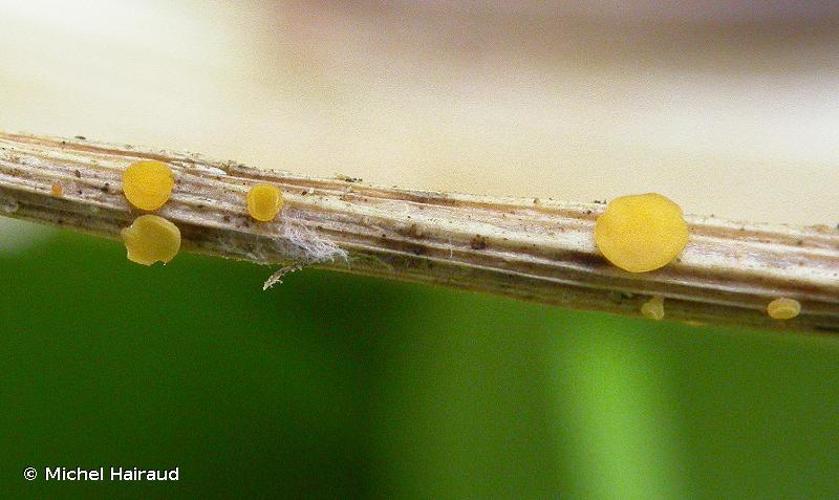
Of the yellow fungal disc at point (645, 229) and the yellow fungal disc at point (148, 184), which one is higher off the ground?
the yellow fungal disc at point (148, 184)

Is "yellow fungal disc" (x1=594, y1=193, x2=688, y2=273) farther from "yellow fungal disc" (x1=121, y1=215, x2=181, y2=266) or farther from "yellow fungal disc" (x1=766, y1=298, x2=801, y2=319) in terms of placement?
"yellow fungal disc" (x1=121, y1=215, x2=181, y2=266)

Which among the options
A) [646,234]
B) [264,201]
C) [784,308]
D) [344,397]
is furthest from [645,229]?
[344,397]

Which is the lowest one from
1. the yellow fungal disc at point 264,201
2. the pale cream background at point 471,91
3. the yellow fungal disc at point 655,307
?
the yellow fungal disc at point 655,307

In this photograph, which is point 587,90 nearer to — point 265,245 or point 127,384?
point 265,245

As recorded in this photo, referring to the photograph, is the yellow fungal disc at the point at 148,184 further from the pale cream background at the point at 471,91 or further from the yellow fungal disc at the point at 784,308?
the yellow fungal disc at the point at 784,308

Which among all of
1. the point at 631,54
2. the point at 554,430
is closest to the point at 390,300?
the point at 554,430

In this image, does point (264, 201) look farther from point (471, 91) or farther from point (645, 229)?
point (471, 91)

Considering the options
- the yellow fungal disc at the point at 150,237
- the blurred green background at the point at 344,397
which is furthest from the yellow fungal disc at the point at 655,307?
the yellow fungal disc at the point at 150,237

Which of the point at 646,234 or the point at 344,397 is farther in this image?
the point at 344,397
